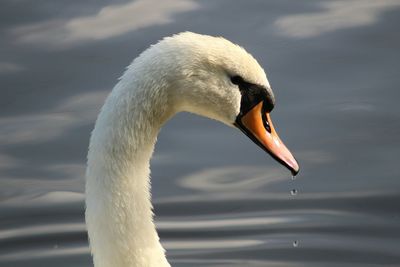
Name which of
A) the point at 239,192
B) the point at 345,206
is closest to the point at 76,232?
the point at 239,192

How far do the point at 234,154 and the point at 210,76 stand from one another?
3.50m

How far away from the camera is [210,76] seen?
6887mm

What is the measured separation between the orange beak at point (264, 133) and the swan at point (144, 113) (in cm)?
11

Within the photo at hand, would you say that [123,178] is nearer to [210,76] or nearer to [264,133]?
[210,76]

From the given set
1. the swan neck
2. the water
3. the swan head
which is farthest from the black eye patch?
the water

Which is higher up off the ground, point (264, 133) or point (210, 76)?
point (210, 76)

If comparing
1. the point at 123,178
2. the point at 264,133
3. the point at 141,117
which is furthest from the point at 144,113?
the point at 264,133

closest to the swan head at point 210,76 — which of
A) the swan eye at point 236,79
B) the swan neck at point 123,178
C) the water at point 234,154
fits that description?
the swan eye at point 236,79

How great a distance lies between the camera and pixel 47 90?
431 inches

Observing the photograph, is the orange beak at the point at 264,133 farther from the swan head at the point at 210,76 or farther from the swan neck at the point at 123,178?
the swan neck at the point at 123,178

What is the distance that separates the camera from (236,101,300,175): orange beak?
7199 millimetres

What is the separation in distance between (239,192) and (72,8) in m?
2.45

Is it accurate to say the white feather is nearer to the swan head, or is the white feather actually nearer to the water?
the swan head

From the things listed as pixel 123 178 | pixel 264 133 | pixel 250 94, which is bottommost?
pixel 123 178
